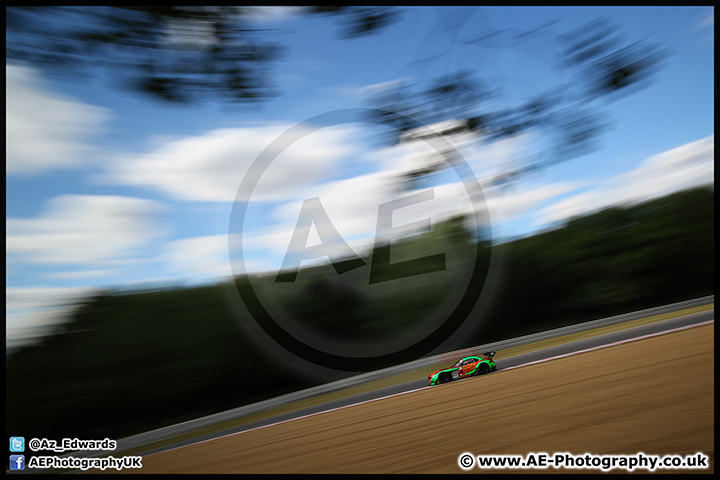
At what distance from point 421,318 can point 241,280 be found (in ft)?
4.11

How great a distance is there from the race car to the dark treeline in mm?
141

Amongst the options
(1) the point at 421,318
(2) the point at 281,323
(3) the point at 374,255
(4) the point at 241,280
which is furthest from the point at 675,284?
(4) the point at 241,280

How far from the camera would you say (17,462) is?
202cm

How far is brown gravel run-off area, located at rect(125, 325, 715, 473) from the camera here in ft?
5.34

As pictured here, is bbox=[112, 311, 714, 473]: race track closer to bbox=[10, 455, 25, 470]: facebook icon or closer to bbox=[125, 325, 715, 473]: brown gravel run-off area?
bbox=[125, 325, 715, 473]: brown gravel run-off area

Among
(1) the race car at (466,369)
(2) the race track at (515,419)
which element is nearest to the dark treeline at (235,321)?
(1) the race car at (466,369)

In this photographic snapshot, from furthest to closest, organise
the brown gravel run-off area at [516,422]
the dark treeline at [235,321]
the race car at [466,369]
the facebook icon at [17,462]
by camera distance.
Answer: the dark treeline at [235,321], the race car at [466,369], the facebook icon at [17,462], the brown gravel run-off area at [516,422]

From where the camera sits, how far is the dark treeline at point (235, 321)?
7.70 ft

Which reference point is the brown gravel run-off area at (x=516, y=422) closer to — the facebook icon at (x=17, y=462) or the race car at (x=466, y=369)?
the race car at (x=466, y=369)

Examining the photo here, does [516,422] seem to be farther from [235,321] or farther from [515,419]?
[235,321]

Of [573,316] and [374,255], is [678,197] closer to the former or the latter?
[573,316]

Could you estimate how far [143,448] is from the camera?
2168 mm

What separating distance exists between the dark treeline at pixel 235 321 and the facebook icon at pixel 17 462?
0.19 meters

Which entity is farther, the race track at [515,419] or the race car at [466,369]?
the race car at [466,369]
